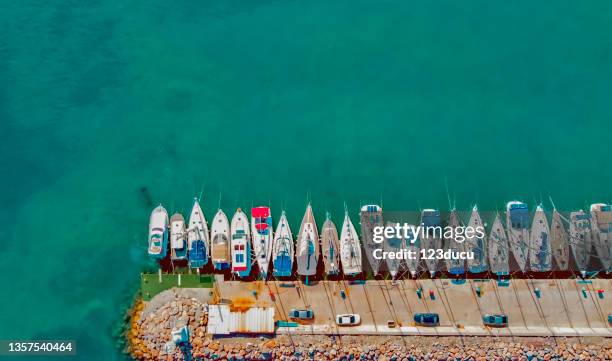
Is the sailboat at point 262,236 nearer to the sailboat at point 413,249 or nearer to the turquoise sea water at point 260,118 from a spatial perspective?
the turquoise sea water at point 260,118

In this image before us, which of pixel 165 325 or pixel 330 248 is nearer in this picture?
pixel 165 325

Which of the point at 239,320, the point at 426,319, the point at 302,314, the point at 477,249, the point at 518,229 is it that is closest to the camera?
the point at 239,320

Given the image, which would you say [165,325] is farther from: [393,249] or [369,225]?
[393,249]

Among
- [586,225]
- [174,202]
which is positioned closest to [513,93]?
[586,225]

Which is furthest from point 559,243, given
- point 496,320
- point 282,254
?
point 282,254

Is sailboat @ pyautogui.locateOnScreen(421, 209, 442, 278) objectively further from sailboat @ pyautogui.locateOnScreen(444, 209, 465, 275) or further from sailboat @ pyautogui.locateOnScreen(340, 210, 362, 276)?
sailboat @ pyautogui.locateOnScreen(340, 210, 362, 276)

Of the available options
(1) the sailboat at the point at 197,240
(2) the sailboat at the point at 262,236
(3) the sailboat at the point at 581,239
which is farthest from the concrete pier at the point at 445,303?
(1) the sailboat at the point at 197,240

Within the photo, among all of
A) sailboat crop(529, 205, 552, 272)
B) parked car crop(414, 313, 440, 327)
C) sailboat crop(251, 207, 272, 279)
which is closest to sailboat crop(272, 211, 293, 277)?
sailboat crop(251, 207, 272, 279)

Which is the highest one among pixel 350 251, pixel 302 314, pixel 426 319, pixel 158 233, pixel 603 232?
pixel 158 233

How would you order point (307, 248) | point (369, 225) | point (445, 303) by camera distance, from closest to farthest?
point (445, 303)
point (307, 248)
point (369, 225)
